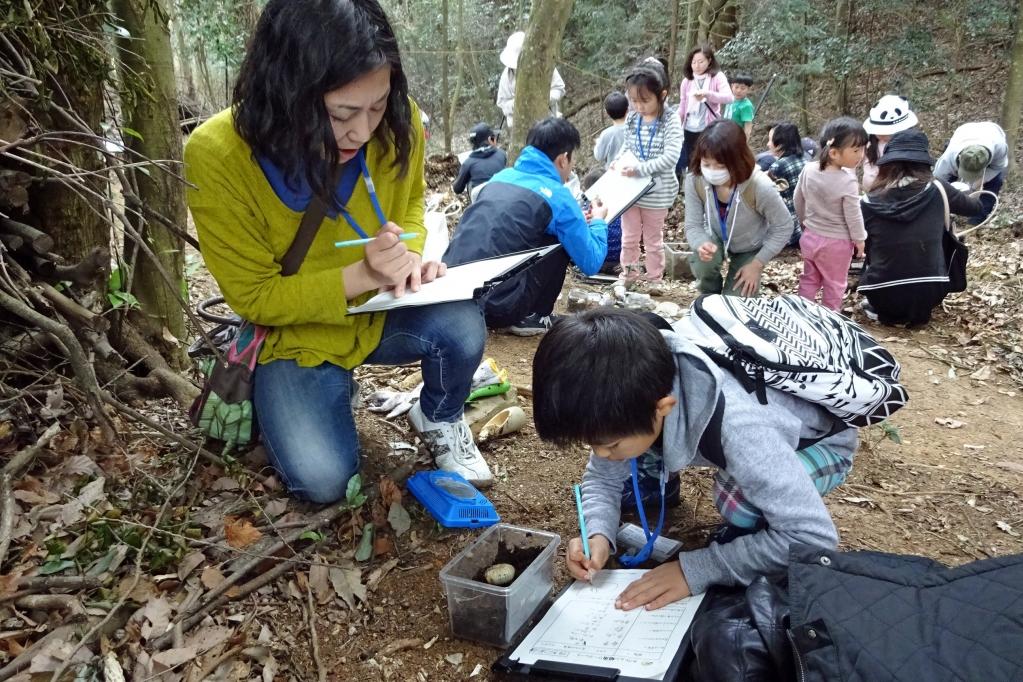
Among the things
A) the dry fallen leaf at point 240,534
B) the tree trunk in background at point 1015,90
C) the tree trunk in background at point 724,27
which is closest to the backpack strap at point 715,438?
the dry fallen leaf at point 240,534

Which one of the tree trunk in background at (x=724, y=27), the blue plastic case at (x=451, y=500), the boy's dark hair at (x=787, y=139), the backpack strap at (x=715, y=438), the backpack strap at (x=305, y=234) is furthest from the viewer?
the tree trunk in background at (x=724, y=27)

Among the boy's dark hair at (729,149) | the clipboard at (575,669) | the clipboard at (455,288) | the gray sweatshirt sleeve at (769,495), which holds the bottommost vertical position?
the clipboard at (575,669)

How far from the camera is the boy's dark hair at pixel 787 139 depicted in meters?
6.91

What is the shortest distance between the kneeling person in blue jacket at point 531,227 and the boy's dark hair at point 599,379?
6.99 ft

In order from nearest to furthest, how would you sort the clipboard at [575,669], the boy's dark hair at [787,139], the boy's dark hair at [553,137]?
1. the clipboard at [575,669]
2. the boy's dark hair at [553,137]
3. the boy's dark hair at [787,139]

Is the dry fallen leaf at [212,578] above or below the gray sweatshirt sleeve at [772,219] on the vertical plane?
below

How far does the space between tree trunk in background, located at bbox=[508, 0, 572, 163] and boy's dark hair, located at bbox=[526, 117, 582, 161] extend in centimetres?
273

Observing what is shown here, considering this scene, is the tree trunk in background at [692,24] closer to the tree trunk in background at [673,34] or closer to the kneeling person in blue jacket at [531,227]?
the tree trunk in background at [673,34]

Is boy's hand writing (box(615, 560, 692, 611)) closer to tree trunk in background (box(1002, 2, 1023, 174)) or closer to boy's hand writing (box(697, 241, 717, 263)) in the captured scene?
boy's hand writing (box(697, 241, 717, 263))

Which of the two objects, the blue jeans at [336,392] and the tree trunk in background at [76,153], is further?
the tree trunk in background at [76,153]

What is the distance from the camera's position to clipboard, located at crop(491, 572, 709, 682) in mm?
1672

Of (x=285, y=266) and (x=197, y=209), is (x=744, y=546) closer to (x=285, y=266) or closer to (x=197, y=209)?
(x=285, y=266)

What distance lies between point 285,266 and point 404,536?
3.12 ft

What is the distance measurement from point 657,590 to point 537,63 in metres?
5.85
